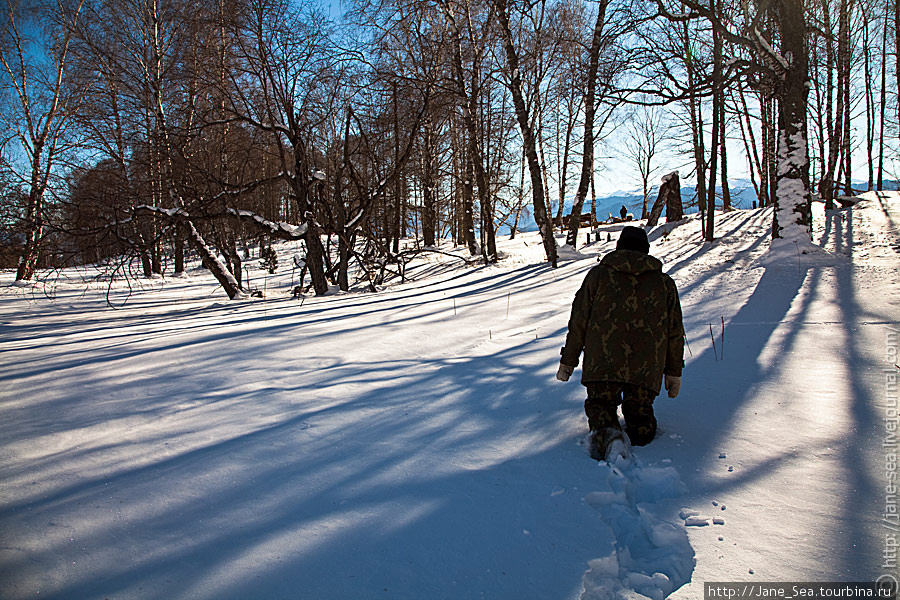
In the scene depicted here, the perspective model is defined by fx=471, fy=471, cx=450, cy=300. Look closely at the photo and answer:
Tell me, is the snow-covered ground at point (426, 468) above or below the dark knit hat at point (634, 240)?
below

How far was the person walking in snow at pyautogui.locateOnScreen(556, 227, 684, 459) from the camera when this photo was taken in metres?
2.76

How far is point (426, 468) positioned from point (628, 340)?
138cm

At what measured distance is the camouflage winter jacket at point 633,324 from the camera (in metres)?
2.76

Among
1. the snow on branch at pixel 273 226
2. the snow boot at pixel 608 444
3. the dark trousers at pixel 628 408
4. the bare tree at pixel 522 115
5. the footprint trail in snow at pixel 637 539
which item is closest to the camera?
the footprint trail in snow at pixel 637 539

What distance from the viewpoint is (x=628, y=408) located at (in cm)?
286

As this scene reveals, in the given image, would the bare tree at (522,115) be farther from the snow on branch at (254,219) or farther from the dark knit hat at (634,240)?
the dark knit hat at (634,240)

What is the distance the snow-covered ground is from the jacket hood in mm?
1057

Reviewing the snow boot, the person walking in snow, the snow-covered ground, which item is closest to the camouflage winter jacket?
the person walking in snow

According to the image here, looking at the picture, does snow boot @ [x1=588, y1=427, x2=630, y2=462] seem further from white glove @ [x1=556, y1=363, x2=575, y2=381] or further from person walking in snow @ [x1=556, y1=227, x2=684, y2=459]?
white glove @ [x1=556, y1=363, x2=575, y2=381]

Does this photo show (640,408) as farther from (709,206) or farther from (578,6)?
(578,6)

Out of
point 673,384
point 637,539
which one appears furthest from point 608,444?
point 637,539

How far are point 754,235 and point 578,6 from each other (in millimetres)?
12224

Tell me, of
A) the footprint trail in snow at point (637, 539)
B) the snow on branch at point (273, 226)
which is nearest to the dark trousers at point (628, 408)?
the footprint trail in snow at point (637, 539)

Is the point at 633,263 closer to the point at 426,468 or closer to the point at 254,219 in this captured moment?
the point at 426,468
